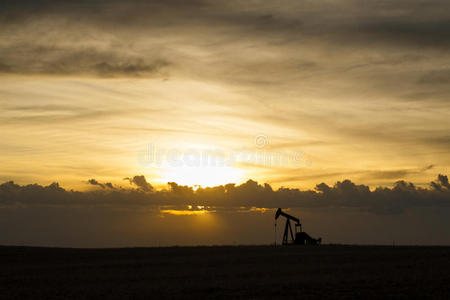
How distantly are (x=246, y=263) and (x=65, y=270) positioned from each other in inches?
602

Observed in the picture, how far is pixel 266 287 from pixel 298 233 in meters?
62.9

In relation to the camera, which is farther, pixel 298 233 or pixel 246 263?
pixel 298 233

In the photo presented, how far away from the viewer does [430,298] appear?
2547 cm

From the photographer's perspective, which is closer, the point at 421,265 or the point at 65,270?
the point at 421,265

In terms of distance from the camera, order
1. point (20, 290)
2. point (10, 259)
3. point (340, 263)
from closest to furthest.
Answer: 1. point (20, 290)
2. point (340, 263)
3. point (10, 259)

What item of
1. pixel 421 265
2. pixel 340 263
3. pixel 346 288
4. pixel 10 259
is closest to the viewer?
pixel 346 288

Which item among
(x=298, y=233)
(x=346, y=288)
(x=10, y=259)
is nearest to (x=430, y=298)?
(x=346, y=288)

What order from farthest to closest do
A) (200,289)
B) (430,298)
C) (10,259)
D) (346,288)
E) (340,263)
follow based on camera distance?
(10,259)
(340,263)
(200,289)
(346,288)
(430,298)

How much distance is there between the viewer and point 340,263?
153 feet

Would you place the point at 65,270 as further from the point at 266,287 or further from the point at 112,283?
the point at 266,287

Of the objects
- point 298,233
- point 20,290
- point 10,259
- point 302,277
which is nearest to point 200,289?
point 302,277

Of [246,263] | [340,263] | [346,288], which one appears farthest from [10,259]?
[346,288]

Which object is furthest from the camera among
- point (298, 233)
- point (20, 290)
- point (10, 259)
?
point (298, 233)

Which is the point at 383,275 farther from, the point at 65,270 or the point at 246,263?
the point at 65,270
